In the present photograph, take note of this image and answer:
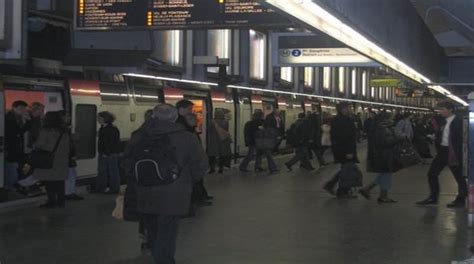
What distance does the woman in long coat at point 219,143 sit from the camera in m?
15.2

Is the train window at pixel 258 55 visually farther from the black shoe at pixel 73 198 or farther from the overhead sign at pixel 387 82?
the black shoe at pixel 73 198

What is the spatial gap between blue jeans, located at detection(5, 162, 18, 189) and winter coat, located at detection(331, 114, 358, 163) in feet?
16.6

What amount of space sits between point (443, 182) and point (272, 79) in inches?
503

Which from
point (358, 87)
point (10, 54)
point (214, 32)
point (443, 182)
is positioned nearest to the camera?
point (10, 54)

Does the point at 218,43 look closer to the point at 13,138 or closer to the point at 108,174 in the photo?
the point at 108,174

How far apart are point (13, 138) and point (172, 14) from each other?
3.29 metres

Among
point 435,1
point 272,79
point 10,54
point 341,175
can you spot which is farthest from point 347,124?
point 272,79

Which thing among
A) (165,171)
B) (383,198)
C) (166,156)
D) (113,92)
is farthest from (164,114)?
(113,92)

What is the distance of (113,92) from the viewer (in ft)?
46.1

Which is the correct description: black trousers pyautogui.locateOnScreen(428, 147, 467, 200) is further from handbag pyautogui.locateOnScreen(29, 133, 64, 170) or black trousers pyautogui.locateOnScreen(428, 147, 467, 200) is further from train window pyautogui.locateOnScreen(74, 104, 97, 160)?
train window pyautogui.locateOnScreen(74, 104, 97, 160)

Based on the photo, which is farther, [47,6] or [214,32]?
[214,32]

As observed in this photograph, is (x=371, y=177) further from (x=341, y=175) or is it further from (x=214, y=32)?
(x=214, y=32)

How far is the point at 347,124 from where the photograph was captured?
1121 cm

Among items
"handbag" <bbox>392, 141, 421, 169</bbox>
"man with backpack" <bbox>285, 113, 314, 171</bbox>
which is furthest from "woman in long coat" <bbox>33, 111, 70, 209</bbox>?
"man with backpack" <bbox>285, 113, 314, 171</bbox>
